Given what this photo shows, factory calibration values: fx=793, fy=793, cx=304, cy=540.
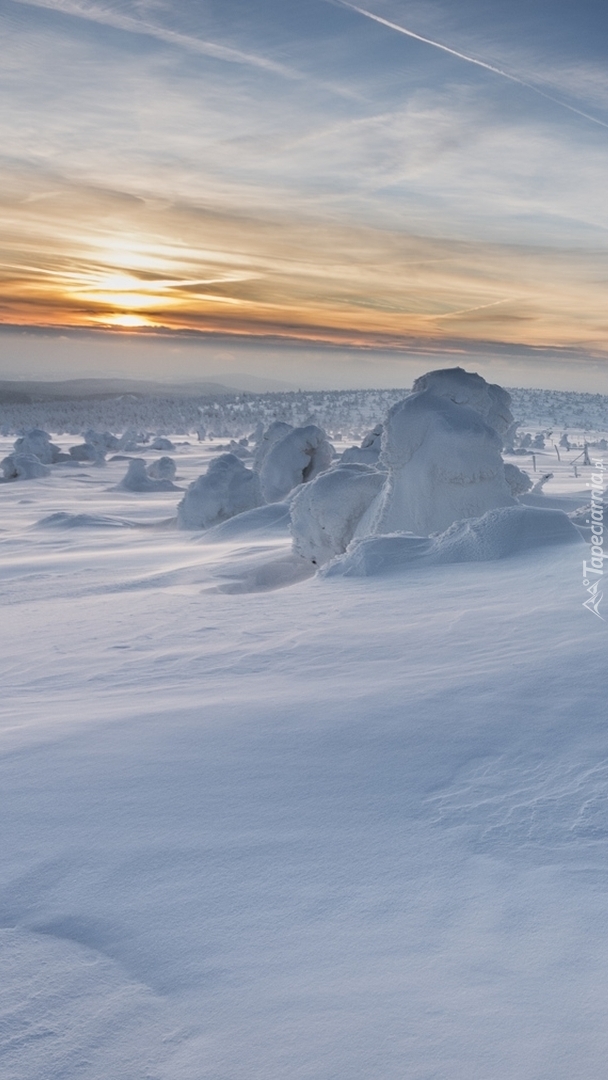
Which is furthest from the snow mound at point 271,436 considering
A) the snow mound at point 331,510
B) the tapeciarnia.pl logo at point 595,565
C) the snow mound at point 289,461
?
the tapeciarnia.pl logo at point 595,565

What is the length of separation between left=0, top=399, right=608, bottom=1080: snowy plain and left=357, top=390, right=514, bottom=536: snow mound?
4721mm

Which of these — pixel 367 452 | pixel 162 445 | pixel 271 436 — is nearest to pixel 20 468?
pixel 271 436

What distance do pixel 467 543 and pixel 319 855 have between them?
13.3ft

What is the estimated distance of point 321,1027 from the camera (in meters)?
1.62

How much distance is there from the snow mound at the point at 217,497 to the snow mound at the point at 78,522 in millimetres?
1323

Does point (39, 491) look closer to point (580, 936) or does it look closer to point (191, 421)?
point (580, 936)

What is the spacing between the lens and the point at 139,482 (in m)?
26.1

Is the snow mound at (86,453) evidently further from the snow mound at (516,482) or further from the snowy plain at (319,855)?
the snowy plain at (319,855)

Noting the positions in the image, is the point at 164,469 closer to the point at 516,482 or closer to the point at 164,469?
the point at 164,469

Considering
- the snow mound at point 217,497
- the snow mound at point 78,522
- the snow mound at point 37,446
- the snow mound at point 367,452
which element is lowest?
the snow mound at point 78,522

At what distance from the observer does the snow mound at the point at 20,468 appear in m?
28.7

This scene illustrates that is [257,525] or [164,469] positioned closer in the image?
[257,525]

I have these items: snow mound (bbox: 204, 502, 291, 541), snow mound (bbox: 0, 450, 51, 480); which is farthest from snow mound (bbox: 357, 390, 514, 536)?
snow mound (bbox: 0, 450, 51, 480)

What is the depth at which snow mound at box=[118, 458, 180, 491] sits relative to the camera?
26000 millimetres
